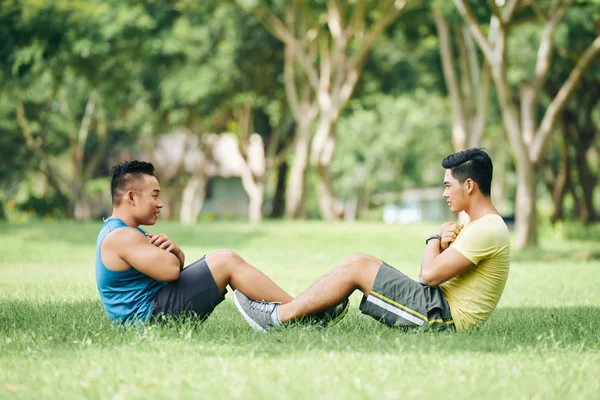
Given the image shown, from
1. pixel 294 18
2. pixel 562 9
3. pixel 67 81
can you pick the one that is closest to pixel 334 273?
pixel 562 9

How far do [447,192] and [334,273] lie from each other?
3.64 ft

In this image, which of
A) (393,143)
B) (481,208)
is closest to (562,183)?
(393,143)

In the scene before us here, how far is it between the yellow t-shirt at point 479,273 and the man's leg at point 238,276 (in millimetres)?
1445

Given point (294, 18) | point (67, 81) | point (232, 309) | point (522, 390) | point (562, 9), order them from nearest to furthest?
point (522, 390) < point (232, 309) < point (562, 9) < point (294, 18) < point (67, 81)

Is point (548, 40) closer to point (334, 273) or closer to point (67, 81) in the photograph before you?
Answer: point (334, 273)

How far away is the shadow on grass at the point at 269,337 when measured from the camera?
18.9ft

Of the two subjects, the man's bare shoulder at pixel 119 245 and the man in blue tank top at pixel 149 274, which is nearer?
the man's bare shoulder at pixel 119 245

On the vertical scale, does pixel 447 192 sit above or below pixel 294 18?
below

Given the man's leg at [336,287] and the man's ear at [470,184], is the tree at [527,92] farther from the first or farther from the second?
the man's leg at [336,287]

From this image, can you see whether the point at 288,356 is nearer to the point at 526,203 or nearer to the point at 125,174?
the point at 125,174

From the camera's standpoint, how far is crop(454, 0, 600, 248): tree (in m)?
Answer: 18.3

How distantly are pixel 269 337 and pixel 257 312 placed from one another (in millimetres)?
418

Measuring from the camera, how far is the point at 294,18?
88.7ft

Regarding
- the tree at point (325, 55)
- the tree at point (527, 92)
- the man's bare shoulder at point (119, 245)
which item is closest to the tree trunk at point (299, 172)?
the tree at point (325, 55)
